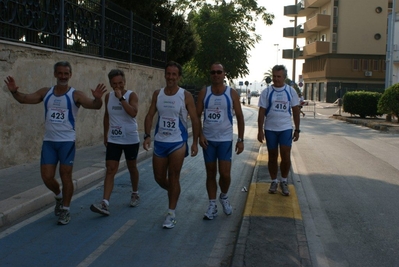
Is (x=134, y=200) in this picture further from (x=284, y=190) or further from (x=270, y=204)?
(x=284, y=190)

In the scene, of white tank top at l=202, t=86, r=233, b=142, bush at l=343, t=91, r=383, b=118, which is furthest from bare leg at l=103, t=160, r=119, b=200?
bush at l=343, t=91, r=383, b=118

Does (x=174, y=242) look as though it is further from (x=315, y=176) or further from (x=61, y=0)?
(x=61, y=0)

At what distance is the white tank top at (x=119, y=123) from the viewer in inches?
278

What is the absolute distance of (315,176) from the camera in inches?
414

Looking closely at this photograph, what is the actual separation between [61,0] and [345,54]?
55.4 metres

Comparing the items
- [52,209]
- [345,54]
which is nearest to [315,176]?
[52,209]

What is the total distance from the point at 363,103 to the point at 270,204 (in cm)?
2619

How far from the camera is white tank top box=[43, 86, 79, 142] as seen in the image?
254 inches

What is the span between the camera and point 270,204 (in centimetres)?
726

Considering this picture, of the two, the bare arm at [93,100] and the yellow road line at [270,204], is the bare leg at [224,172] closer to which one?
the yellow road line at [270,204]

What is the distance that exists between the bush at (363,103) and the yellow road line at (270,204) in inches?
976

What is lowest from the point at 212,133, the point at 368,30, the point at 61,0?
the point at 212,133

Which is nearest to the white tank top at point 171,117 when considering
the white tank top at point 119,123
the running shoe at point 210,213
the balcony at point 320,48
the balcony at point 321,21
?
the white tank top at point 119,123

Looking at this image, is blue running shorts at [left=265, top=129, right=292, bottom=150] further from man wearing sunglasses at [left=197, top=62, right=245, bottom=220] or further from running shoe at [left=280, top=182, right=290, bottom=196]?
man wearing sunglasses at [left=197, top=62, right=245, bottom=220]
